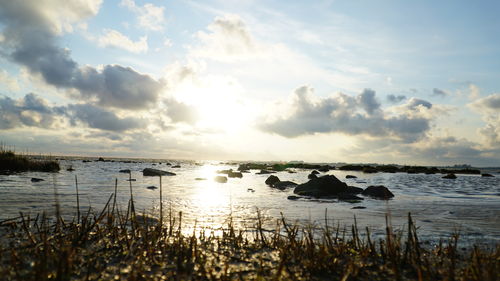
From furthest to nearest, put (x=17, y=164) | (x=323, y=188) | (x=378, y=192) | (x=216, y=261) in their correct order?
(x=17, y=164)
(x=323, y=188)
(x=378, y=192)
(x=216, y=261)

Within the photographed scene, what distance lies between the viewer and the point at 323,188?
18391 mm

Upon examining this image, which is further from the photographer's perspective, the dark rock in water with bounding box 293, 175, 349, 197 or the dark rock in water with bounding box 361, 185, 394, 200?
the dark rock in water with bounding box 293, 175, 349, 197

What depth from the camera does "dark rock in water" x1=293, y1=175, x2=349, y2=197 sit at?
1786cm

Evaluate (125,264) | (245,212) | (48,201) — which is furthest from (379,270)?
(48,201)

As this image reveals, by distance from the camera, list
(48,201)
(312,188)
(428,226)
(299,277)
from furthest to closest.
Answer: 1. (312,188)
2. (48,201)
3. (428,226)
4. (299,277)

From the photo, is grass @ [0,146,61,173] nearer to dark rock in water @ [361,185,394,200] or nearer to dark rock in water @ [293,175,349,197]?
dark rock in water @ [293,175,349,197]

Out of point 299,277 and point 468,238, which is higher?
point 299,277

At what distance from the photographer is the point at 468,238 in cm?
739

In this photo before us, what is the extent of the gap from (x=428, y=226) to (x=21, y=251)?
10.1 m

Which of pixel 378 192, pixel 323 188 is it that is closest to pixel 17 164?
pixel 323 188

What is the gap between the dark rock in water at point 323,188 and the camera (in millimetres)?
17859

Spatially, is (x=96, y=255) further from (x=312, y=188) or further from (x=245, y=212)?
(x=312, y=188)

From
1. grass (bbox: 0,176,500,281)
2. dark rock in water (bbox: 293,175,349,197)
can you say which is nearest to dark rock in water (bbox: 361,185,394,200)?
dark rock in water (bbox: 293,175,349,197)

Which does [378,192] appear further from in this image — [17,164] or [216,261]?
[17,164]
